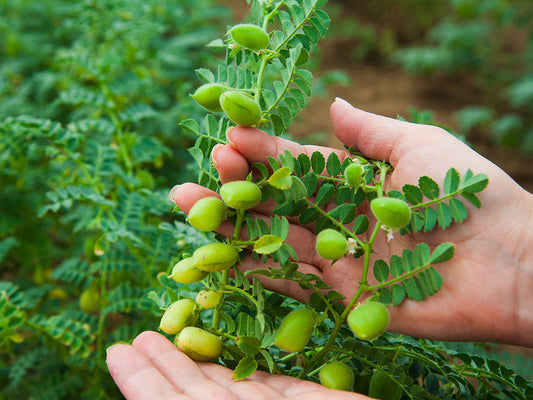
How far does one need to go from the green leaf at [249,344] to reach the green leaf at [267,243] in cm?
18

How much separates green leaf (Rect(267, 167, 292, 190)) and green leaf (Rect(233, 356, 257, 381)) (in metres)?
0.37

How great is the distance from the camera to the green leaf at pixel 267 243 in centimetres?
101

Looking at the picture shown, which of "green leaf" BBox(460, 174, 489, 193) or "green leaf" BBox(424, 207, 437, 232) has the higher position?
"green leaf" BBox(460, 174, 489, 193)

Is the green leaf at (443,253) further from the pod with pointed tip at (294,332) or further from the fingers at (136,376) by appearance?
the fingers at (136,376)

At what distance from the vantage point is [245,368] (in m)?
1.06

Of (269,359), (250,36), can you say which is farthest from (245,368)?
(250,36)

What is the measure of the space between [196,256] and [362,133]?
1.81ft

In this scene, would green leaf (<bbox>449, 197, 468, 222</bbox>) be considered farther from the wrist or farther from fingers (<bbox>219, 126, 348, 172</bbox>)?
fingers (<bbox>219, 126, 348, 172</bbox>)

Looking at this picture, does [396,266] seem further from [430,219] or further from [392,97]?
[392,97]

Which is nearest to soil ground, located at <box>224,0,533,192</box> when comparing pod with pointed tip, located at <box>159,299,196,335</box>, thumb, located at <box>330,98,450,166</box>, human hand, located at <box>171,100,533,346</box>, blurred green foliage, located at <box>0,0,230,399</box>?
blurred green foliage, located at <box>0,0,230,399</box>

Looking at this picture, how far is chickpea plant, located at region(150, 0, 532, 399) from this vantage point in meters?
1.04

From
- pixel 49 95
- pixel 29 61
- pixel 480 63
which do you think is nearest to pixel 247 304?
pixel 49 95

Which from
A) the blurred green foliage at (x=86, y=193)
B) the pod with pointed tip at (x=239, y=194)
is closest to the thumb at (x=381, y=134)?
the pod with pointed tip at (x=239, y=194)

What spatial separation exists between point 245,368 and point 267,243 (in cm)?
27
